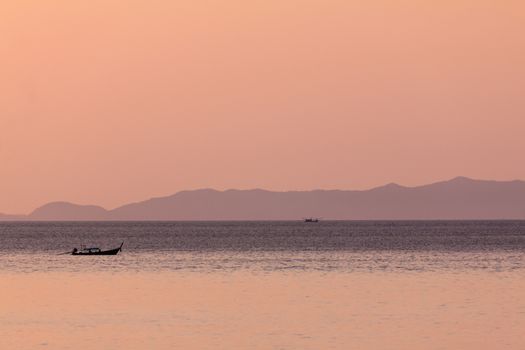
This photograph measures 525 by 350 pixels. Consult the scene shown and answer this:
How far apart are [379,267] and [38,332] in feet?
170

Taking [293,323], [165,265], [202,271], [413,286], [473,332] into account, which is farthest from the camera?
[165,265]

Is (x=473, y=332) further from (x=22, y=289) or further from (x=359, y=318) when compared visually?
(x=22, y=289)

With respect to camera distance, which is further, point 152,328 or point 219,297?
point 219,297

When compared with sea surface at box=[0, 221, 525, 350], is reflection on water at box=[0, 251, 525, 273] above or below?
above

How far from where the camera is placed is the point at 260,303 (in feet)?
206

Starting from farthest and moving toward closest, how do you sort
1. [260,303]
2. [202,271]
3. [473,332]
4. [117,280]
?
[202,271]
[117,280]
[260,303]
[473,332]

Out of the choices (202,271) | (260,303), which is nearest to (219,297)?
(260,303)

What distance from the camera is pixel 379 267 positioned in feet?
323

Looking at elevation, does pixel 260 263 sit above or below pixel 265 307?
above

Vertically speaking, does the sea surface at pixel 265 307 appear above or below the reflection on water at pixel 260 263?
below

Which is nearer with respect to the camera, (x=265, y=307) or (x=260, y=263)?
(x=265, y=307)

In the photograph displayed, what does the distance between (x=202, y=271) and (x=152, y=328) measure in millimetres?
42199

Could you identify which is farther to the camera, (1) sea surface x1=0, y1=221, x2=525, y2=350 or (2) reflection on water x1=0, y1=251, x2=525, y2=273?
(2) reflection on water x1=0, y1=251, x2=525, y2=273

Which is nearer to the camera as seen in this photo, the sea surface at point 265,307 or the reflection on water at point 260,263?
the sea surface at point 265,307
